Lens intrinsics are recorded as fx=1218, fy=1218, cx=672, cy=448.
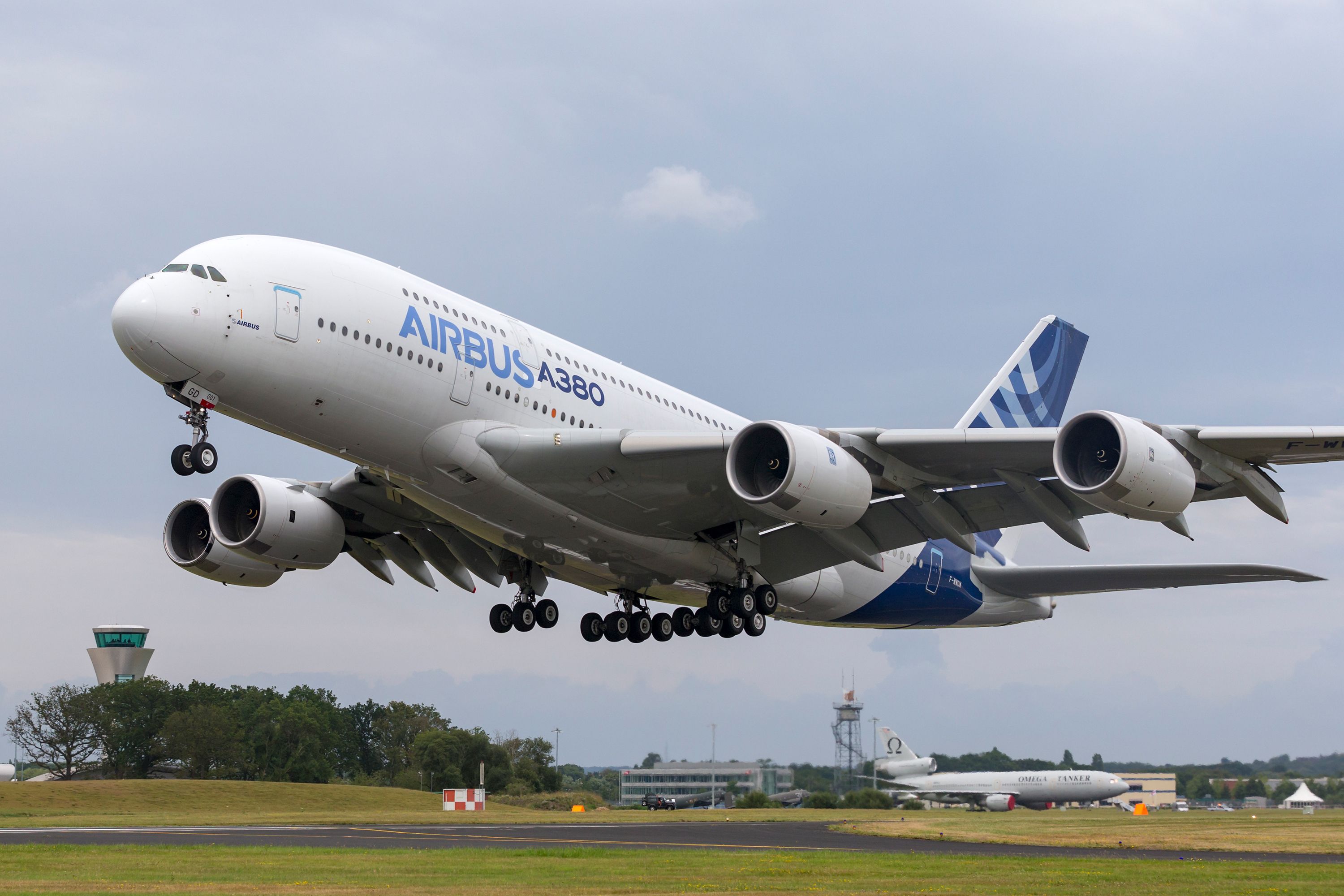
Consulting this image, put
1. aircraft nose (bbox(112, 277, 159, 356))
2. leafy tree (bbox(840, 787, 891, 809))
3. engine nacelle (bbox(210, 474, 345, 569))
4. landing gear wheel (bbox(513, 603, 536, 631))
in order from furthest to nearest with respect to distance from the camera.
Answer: leafy tree (bbox(840, 787, 891, 809)) → landing gear wheel (bbox(513, 603, 536, 631)) → engine nacelle (bbox(210, 474, 345, 569)) → aircraft nose (bbox(112, 277, 159, 356))

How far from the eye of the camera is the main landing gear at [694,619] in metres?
27.8

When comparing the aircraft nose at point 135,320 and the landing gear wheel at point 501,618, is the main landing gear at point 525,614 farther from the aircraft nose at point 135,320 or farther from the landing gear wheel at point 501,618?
the aircraft nose at point 135,320

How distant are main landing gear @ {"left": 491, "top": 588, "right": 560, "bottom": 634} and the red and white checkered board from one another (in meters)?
25.1

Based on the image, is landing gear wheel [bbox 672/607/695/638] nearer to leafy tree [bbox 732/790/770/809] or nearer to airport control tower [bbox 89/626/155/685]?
leafy tree [bbox 732/790/770/809]

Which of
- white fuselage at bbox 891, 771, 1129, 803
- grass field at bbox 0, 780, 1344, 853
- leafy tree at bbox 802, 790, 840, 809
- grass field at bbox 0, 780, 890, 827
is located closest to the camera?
grass field at bbox 0, 780, 1344, 853

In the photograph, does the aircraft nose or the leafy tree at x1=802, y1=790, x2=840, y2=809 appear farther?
the leafy tree at x1=802, y1=790, x2=840, y2=809

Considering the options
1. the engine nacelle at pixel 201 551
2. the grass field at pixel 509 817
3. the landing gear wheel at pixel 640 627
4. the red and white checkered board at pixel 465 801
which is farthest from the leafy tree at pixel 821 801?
the engine nacelle at pixel 201 551

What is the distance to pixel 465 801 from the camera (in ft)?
173

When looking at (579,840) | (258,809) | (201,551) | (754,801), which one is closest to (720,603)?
(579,840)

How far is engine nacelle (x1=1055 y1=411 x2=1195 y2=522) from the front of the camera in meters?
19.9

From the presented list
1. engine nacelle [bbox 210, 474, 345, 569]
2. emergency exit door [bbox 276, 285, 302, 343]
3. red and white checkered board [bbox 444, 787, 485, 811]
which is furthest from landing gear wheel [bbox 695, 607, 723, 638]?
red and white checkered board [bbox 444, 787, 485, 811]

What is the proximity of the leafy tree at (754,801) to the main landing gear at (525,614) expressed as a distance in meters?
35.6

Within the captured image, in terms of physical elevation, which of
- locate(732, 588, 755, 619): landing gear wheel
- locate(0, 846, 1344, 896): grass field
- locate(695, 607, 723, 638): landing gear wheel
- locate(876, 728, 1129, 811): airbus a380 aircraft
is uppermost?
locate(732, 588, 755, 619): landing gear wheel

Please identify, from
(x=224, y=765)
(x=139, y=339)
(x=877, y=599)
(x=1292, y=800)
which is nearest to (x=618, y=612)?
(x=877, y=599)
